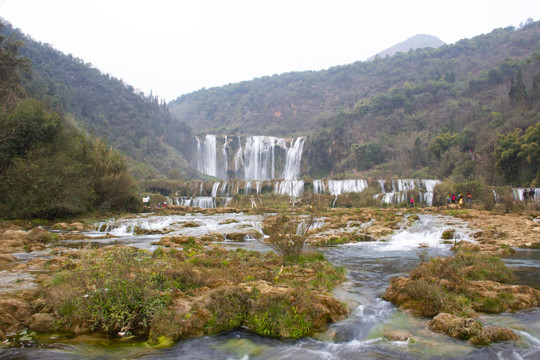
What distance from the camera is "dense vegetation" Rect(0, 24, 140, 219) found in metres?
18.0

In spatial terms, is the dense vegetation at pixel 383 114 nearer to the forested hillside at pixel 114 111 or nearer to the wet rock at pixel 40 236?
the forested hillside at pixel 114 111

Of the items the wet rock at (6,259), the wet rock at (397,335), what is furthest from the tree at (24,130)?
the wet rock at (397,335)

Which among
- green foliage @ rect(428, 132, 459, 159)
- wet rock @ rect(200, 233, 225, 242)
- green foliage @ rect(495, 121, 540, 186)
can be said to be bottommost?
wet rock @ rect(200, 233, 225, 242)

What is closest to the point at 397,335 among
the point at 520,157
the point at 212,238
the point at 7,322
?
the point at 7,322

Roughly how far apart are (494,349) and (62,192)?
2150cm

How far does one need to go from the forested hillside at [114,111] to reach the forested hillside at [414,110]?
21.8 m

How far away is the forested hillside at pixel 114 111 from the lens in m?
64.1

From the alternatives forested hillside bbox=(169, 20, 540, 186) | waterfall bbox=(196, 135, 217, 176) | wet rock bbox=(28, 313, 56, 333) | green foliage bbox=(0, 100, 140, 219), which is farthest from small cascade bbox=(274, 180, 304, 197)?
waterfall bbox=(196, 135, 217, 176)

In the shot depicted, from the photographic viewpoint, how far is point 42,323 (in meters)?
4.70

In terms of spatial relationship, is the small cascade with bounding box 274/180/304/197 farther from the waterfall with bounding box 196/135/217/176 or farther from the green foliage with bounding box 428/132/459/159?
the waterfall with bounding box 196/135/217/176

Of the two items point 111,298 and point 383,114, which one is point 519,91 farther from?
point 111,298

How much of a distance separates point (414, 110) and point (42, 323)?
76466mm

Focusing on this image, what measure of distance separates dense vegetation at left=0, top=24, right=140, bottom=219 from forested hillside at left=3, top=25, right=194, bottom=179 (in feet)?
105

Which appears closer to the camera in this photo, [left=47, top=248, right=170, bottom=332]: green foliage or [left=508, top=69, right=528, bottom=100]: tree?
[left=47, top=248, right=170, bottom=332]: green foliage
